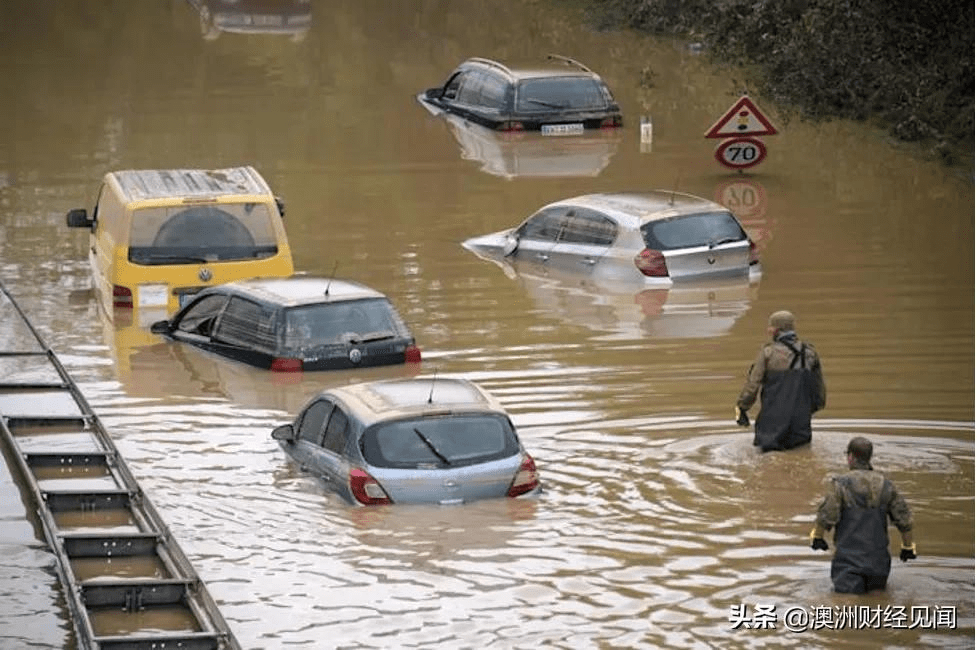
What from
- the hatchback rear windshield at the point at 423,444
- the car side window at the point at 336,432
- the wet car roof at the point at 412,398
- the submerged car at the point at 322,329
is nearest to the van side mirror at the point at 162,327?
the submerged car at the point at 322,329

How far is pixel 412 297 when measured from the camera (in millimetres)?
30016

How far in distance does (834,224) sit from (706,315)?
666 cm

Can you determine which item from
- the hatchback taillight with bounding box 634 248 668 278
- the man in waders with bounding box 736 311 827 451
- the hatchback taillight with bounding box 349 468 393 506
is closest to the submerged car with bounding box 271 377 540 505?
the hatchback taillight with bounding box 349 468 393 506

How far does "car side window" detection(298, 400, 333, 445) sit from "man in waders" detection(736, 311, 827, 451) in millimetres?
3673

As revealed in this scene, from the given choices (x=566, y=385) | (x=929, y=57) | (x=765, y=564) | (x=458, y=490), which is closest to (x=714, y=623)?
(x=765, y=564)

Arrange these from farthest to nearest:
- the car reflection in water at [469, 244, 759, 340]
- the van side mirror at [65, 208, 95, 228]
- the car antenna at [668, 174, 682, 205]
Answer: the van side mirror at [65, 208, 95, 228], the car antenna at [668, 174, 682, 205], the car reflection in water at [469, 244, 759, 340]

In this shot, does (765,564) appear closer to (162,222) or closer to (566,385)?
(566,385)

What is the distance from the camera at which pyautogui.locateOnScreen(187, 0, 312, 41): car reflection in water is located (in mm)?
63406

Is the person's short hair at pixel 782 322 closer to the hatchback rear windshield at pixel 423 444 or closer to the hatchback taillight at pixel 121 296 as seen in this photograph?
the hatchback rear windshield at pixel 423 444

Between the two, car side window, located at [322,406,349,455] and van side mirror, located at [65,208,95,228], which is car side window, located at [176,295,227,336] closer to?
van side mirror, located at [65,208,95,228]

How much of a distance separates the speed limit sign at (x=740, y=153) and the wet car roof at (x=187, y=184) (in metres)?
10.5

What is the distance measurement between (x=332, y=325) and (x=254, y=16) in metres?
42.2

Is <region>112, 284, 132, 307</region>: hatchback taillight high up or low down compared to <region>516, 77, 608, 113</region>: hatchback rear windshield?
down

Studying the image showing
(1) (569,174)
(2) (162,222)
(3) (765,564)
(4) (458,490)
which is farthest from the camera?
(1) (569,174)
